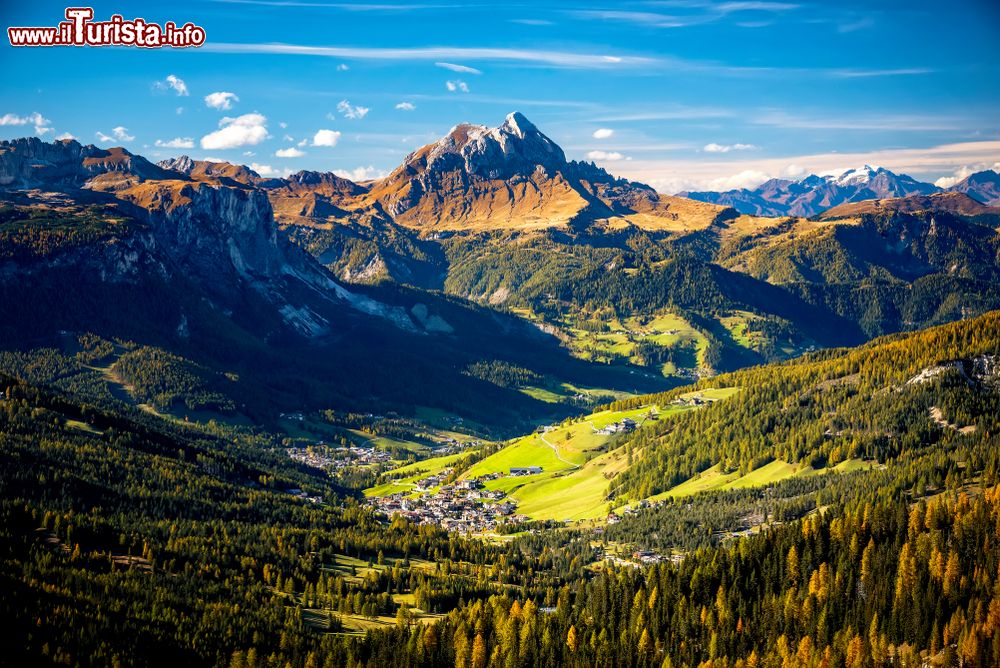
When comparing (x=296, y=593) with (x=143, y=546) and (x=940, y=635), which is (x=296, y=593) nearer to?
(x=143, y=546)

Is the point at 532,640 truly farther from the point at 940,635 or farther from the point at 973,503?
the point at 973,503

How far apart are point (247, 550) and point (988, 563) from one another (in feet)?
424

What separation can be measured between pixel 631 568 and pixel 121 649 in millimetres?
94932

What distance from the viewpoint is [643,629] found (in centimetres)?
14862

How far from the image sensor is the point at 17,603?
139 m

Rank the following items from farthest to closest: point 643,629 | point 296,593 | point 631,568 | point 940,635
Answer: point 631,568
point 296,593
point 643,629
point 940,635

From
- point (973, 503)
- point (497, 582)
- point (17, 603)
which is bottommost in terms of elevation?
point (497, 582)

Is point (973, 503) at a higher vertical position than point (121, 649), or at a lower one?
higher

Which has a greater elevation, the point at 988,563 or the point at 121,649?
the point at 988,563

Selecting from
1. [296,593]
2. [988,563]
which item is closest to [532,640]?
[296,593]

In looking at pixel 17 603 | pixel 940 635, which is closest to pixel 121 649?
pixel 17 603

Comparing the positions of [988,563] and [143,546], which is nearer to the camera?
[988,563]

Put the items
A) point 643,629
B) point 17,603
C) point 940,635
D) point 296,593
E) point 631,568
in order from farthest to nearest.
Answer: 1. point 631,568
2. point 296,593
3. point 643,629
4. point 17,603
5. point 940,635

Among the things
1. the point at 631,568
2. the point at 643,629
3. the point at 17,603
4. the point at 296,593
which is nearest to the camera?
the point at 17,603
